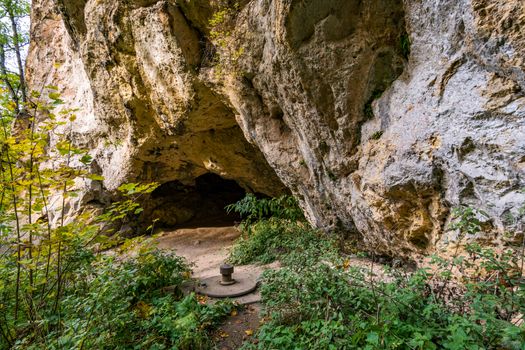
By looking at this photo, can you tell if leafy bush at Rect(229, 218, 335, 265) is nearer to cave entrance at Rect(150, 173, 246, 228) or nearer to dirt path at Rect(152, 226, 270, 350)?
dirt path at Rect(152, 226, 270, 350)

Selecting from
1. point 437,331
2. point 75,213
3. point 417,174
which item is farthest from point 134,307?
point 75,213

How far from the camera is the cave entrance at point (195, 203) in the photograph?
9938 millimetres

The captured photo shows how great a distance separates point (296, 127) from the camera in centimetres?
450

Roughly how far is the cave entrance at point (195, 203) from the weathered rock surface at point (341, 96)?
2.90 meters

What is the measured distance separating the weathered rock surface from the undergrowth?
39 cm

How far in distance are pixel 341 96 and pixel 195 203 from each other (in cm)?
849

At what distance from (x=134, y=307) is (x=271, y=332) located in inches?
71.1

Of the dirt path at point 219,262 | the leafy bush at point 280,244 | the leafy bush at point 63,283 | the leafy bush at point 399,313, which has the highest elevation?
the leafy bush at point 63,283

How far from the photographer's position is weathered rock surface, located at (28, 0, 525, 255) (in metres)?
2.25

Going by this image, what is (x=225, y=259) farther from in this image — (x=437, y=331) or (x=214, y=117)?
(x=437, y=331)

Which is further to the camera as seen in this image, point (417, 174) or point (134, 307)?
Result: point (134, 307)

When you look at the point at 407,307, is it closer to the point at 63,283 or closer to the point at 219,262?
the point at 63,283

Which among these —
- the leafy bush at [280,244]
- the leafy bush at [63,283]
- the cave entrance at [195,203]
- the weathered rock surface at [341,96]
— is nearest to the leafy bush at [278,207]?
the leafy bush at [280,244]

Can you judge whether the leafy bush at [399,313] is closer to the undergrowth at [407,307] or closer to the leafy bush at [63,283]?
Answer: the undergrowth at [407,307]
